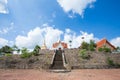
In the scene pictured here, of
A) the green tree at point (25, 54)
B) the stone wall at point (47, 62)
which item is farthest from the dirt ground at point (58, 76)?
the green tree at point (25, 54)

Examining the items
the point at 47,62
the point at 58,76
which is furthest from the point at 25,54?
the point at 58,76

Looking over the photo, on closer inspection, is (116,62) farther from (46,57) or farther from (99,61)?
(46,57)

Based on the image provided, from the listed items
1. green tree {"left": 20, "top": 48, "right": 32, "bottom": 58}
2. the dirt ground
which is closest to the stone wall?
green tree {"left": 20, "top": 48, "right": 32, "bottom": 58}

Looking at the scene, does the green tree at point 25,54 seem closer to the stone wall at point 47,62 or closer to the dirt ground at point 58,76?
the stone wall at point 47,62

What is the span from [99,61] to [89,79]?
1311 centimetres

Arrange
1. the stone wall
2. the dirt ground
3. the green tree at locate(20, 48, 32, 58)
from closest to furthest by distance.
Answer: the dirt ground, the stone wall, the green tree at locate(20, 48, 32, 58)

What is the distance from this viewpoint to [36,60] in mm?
25391

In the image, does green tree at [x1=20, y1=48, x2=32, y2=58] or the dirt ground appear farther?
green tree at [x1=20, y1=48, x2=32, y2=58]

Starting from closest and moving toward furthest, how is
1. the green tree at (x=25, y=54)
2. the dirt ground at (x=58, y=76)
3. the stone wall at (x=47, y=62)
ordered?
the dirt ground at (x=58, y=76), the stone wall at (x=47, y=62), the green tree at (x=25, y=54)

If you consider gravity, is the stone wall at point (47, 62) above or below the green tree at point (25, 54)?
below

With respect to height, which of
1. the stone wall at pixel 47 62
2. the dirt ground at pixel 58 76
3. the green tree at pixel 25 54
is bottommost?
the dirt ground at pixel 58 76

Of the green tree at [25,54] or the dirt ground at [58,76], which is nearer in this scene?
the dirt ground at [58,76]

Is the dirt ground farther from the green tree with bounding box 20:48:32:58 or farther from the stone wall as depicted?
the green tree with bounding box 20:48:32:58

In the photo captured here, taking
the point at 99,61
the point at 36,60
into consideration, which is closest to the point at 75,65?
the point at 99,61
